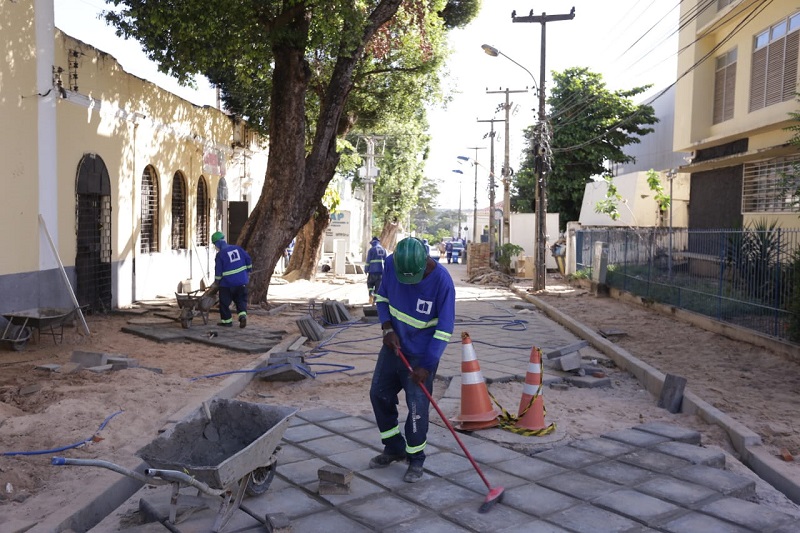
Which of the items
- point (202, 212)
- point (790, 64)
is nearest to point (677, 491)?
point (790, 64)

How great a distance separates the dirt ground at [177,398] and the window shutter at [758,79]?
25.8 feet

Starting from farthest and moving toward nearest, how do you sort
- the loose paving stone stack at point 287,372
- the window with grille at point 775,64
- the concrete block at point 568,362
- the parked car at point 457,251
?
the parked car at point 457,251, the window with grille at point 775,64, the concrete block at point 568,362, the loose paving stone stack at point 287,372

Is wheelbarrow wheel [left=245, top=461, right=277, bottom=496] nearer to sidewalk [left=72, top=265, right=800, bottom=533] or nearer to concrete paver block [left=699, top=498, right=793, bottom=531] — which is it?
sidewalk [left=72, top=265, right=800, bottom=533]

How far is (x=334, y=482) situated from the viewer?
4.93 m

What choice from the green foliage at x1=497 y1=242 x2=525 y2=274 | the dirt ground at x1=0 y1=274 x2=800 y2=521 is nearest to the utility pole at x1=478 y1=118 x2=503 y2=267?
the green foliage at x1=497 y1=242 x2=525 y2=274

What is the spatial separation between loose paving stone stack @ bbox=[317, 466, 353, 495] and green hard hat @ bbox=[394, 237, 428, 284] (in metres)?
1.40

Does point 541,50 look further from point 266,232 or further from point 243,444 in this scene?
point 243,444

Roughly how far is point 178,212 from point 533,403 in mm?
14359

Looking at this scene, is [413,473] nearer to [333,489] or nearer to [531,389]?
[333,489]

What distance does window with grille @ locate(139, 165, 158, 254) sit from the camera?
16422mm

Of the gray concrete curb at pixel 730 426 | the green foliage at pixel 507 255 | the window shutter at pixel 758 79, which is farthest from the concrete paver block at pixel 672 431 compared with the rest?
the green foliage at pixel 507 255

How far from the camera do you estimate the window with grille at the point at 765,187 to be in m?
16.1

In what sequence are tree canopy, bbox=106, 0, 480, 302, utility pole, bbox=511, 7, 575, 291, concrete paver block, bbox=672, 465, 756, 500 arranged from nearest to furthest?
concrete paver block, bbox=672, 465, 756, 500
tree canopy, bbox=106, 0, 480, 302
utility pole, bbox=511, 7, 575, 291

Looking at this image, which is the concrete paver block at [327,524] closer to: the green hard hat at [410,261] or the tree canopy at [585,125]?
the green hard hat at [410,261]
